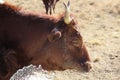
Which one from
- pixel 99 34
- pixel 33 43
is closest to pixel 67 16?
pixel 33 43

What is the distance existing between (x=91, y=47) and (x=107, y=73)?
164 centimetres

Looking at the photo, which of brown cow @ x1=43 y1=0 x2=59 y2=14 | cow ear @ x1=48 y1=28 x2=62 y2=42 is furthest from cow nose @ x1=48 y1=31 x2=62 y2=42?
brown cow @ x1=43 y1=0 x2=59 y2=14

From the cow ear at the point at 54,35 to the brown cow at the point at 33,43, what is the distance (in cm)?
2

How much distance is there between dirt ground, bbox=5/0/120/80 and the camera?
794 centimetres

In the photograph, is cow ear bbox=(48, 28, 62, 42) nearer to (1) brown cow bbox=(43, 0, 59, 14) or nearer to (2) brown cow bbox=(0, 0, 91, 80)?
(2) brown cow bbox=(0, 0, 91, 80)

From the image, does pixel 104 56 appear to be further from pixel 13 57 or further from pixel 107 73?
pixel 13 57

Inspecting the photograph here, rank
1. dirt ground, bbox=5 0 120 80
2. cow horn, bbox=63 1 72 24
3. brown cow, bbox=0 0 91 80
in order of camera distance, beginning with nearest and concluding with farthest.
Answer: cow horn, bbox=63 1 72 24 → brown cow, bbox=0 0 91 80 → dirt ground, bbox=5 0 120 80

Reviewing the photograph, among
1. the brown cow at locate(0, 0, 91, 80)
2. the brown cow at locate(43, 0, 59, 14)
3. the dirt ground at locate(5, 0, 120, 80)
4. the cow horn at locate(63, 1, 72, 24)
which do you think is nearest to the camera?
the cow horn at locate(63, 1, 72, 24)

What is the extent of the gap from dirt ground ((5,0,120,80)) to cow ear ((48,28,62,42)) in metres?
0.73

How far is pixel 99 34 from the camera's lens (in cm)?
1067

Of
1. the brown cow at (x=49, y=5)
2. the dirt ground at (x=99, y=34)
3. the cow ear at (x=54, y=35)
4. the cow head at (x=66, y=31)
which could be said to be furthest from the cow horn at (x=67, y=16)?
the brown cow at (x=49, y=5)

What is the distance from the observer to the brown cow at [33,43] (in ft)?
16.3

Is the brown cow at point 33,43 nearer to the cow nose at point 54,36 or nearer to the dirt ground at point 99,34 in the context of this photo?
the cow nose at point 54,36

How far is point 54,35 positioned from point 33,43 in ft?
1.17
